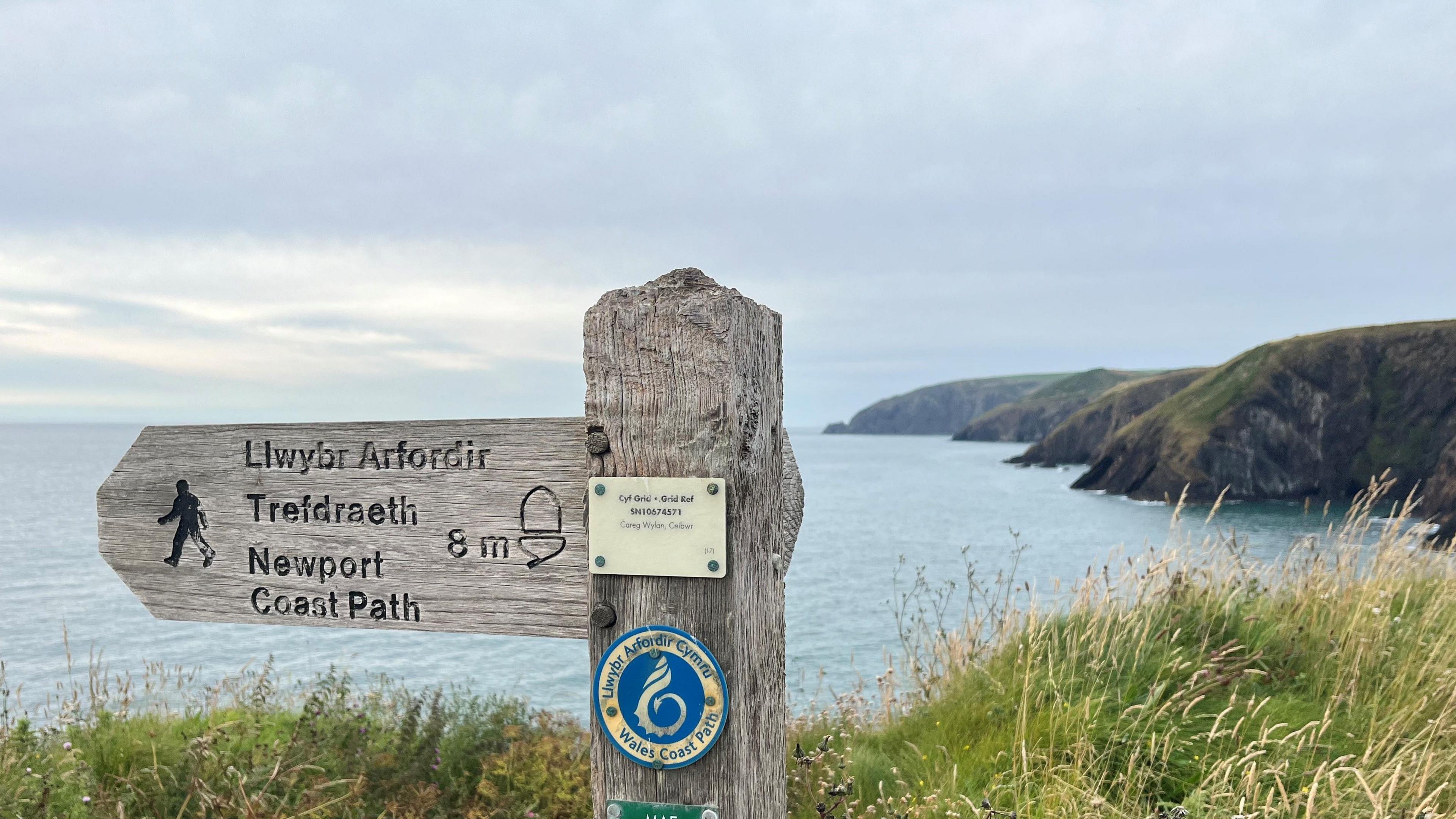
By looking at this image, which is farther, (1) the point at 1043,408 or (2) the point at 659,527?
(1) the point at 1043,408

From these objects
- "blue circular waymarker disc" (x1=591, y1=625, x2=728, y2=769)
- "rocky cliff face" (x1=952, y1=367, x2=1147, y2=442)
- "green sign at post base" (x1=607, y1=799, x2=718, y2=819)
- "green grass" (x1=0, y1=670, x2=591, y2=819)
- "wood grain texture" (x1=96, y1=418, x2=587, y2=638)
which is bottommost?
"green grass" (x1=0, y1=670, x2=591, y2=819)

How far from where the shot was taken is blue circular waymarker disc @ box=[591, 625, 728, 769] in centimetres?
194

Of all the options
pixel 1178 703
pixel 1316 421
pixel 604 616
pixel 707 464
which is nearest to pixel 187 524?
pixel 604 616

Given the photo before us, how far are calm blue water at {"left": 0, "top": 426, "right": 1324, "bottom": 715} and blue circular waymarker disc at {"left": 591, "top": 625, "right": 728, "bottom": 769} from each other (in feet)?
12.4

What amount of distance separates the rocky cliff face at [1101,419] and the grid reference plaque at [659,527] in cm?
8253

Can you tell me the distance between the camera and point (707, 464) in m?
1.92

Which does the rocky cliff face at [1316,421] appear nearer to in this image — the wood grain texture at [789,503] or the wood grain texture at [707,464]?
the wood grain texture at [789,503]

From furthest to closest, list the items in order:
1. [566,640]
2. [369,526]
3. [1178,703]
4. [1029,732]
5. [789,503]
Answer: [566,640] → [1178,703] → [1029,732] → [369,526] → [789,503]

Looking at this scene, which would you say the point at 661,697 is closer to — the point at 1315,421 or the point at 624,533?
the point at 624,533

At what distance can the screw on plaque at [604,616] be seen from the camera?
2.01 meters

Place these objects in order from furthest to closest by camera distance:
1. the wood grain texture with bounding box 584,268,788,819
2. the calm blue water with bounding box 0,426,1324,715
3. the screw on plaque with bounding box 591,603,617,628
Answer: the calm blue water with bounding box 0,426,1324,715, the screw on plaque with bounding box 591,603,617,628, the wood grain texture with bounding box 584,268,788,819

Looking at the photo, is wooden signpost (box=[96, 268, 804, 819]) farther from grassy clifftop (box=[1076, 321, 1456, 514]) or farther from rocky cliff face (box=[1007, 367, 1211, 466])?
rocky cliff face (box=[1007, 367, 1211, 466])

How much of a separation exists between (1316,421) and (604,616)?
6849 cm

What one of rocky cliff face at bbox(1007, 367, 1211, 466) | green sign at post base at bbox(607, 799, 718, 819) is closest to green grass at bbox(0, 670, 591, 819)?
green sign at post base at bbox(607, 799, 718, 819)
